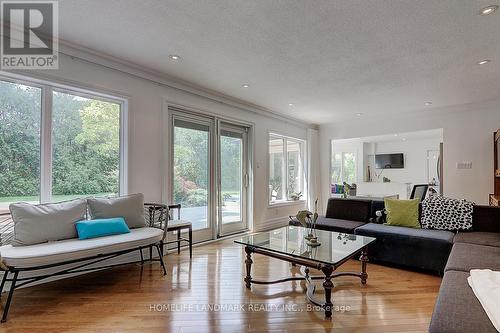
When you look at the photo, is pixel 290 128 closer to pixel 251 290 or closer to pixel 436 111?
pixel 436 111

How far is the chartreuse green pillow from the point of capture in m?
3.49

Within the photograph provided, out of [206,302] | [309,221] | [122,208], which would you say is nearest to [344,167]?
[309,221]

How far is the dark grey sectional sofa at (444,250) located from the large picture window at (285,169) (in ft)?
5.56

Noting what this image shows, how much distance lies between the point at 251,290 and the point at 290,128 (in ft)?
14.3

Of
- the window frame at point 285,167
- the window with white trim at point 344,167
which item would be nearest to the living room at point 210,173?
the window frame at point 285,167

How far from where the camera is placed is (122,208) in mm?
2988

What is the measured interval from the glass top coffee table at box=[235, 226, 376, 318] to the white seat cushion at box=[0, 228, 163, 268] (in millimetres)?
1062

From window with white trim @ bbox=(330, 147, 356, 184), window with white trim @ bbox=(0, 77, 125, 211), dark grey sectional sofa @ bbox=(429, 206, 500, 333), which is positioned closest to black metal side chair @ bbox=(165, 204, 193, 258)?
window with white trim @ bbox=(0, 77, 125, 211)

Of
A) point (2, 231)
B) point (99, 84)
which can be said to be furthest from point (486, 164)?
point (2, 231)

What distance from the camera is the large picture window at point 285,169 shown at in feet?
19.1

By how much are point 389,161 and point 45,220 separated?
31.5 ft

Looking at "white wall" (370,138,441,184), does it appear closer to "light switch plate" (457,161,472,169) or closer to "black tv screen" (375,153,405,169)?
"black tv screen" (375,153,405,169)

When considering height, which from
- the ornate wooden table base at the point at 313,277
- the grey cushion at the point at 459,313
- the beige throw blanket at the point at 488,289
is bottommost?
the ornate wooden table base at the point at 313,277

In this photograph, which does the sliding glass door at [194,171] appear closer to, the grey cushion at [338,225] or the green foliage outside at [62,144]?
A: the green foliage outside at [62,144]
